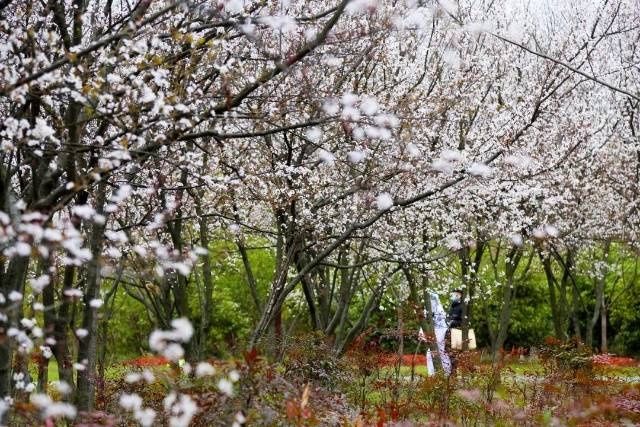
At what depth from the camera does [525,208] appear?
13.7 m

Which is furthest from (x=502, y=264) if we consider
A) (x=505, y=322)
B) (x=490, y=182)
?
(x=490, y=182)

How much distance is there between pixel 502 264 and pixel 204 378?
1790 centimetres

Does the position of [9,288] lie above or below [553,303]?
below

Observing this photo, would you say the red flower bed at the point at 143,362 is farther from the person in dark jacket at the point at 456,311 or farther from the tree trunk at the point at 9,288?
the tree trunk at the point at 9,288

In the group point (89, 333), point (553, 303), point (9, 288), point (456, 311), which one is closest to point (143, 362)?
point (456, 311)

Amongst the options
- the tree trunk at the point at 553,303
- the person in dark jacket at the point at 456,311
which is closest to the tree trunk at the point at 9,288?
the person in dark jacket at the point at 456,311

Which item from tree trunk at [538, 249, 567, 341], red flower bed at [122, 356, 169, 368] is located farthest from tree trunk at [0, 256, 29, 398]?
tree trunk at [538, 249, 567, 341]

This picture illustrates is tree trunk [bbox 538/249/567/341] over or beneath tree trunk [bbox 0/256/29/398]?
over

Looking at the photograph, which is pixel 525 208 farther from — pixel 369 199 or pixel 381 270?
pixel 369 199

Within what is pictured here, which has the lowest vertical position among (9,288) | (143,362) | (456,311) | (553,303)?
(143,362)

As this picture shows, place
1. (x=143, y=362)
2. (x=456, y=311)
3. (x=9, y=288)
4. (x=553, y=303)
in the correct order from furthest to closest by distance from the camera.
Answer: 1. (x=553, y=303)
2. (x=456, y=311)
3. (x=143, y=362)
4. (x=9, y=288)

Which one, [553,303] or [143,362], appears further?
[553,303]

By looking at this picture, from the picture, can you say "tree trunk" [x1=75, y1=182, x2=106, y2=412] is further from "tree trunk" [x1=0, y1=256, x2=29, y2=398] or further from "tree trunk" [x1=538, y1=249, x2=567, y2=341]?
"tree trunk" [x1=538, y1=249, x2=567, y2=341]

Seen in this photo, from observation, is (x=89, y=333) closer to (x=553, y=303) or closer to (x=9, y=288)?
(x=9, y=288)
